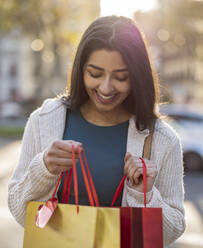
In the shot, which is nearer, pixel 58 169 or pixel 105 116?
pixel 58 169

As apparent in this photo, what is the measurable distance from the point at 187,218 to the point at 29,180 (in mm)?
4538

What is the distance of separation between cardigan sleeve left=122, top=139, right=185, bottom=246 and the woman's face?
0.31m

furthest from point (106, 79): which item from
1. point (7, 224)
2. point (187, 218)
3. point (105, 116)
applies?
point (187, 218)

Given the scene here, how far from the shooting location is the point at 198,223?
558cm

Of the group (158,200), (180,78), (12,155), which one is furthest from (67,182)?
(180,78)

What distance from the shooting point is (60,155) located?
4.79 ft

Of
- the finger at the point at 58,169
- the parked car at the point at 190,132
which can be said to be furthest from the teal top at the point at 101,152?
the parked car at the point at 190,132

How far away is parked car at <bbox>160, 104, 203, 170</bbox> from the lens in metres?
9.10

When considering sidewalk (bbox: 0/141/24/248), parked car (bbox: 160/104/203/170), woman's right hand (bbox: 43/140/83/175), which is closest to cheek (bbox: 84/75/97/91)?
woman's right hand (bbox: 43/140/83/175)

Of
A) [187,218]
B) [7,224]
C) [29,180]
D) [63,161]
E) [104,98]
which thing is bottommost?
[187,218]

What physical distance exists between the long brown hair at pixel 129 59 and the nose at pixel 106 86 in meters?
0.09

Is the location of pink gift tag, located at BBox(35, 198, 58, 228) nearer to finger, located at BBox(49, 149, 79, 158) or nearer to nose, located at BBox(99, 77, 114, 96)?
finger, located at BBox(49, 149, 79, 158)

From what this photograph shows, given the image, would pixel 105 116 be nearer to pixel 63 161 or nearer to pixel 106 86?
pixel 106 86

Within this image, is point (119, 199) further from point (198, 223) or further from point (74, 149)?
point (198, 223)
